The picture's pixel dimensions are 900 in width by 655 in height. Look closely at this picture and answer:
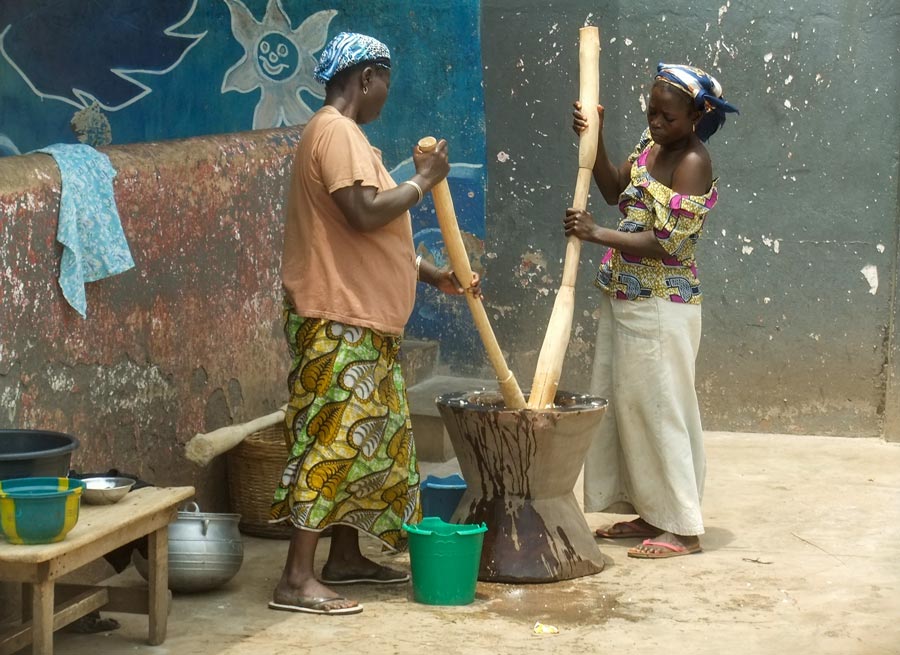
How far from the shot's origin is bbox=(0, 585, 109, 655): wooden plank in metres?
3.73

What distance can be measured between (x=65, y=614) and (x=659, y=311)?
2.39 m

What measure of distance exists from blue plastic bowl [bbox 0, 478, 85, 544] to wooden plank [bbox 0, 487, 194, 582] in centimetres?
3

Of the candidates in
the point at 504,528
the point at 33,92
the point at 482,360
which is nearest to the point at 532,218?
the point at 482,360

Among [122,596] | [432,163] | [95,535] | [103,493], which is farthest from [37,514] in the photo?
[432,163]

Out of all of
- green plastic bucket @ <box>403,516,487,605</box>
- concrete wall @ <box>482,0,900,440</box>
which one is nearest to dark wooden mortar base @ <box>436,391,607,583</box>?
green plastic bucket @ <box>403,516,487,605</box>

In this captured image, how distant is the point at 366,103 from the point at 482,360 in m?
3.10

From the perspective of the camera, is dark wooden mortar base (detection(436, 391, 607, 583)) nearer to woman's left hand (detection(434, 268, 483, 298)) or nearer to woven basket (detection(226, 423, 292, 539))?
woman's left hand (detection(434, 268, 483, 298))

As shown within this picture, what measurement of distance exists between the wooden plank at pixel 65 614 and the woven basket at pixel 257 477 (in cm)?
129

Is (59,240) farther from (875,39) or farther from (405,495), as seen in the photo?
(875,39)

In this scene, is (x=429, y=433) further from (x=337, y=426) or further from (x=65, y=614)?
(x=65, y=614)

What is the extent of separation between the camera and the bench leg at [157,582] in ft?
13.3

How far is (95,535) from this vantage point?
11.8 feet

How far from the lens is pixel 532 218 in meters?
7.19

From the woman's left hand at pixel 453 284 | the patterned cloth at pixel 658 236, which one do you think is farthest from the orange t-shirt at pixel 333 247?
the patterned cloth at pixel 658 236
